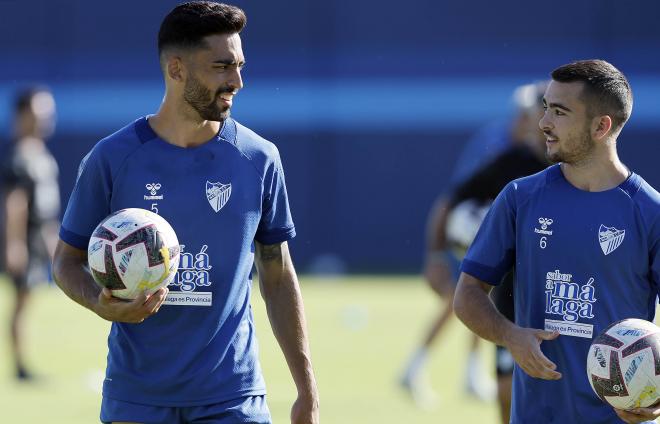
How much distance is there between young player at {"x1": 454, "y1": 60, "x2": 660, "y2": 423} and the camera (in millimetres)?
5320

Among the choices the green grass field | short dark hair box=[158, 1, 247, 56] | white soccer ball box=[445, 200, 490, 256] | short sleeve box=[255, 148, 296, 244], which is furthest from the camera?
the green grass field

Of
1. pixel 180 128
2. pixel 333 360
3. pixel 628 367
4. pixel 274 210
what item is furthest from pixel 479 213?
pixel 333 360

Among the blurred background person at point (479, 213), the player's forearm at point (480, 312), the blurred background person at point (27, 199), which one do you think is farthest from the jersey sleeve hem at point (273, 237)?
the blurred background person at point (27, 199)

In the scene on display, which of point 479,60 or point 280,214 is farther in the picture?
point 479,60

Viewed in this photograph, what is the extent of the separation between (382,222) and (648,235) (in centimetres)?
2143

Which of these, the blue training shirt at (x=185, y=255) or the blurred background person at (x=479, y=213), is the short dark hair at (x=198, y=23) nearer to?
the blue training shirt at (x=185, y=255)

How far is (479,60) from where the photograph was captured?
2627cm

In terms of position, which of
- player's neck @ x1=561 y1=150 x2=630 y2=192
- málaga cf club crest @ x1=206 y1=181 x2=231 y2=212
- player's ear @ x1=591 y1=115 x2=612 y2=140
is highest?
player's ear @ x1=591 y1=115 x2=612 y2=140

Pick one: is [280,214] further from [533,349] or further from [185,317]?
[533,349]

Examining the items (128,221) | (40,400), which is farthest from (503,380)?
(40,400)

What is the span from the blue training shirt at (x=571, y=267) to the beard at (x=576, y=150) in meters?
0.13

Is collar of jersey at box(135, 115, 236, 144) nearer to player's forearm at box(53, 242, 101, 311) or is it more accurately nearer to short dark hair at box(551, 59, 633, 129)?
player's forearm at box(53, 242, 101, 311)

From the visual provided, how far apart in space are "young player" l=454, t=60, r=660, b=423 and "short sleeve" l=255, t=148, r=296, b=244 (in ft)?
2.60

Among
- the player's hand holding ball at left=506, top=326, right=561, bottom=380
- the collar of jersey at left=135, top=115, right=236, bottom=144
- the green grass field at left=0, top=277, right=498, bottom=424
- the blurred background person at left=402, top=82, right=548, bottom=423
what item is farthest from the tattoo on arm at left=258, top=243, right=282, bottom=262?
the green grass field at left=0, top=277, right=498, bottom=424
